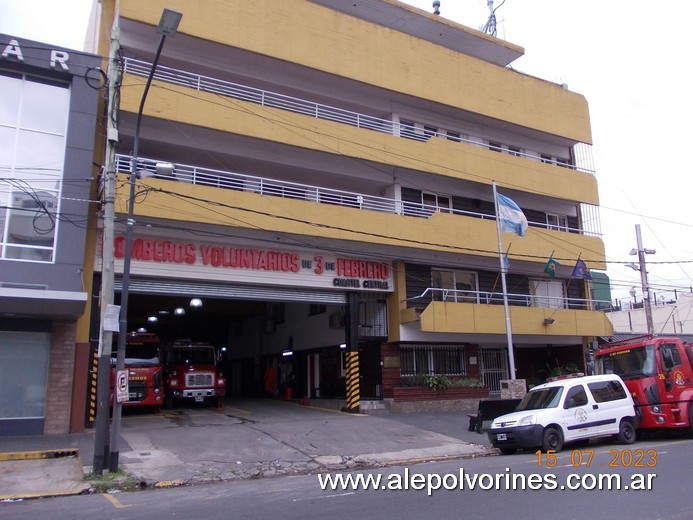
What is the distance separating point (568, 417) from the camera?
14711 mm

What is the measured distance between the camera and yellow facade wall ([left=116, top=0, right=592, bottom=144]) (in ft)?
70.6

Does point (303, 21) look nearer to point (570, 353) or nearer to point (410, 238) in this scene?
point (410, 238)

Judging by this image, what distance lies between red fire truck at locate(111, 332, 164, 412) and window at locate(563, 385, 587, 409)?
13780 millimetres

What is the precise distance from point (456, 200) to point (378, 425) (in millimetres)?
11919

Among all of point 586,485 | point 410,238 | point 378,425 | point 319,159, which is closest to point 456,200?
point 410,238

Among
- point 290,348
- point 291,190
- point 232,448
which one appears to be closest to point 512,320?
point 291,190

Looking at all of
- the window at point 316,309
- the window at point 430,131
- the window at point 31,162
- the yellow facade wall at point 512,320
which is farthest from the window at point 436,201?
the window at point 31,162

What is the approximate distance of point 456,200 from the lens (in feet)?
91.1

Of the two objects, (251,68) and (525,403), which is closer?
(525,403)

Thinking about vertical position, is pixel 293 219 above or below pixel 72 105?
below

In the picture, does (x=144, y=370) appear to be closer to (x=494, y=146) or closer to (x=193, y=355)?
(x=193, y=355)

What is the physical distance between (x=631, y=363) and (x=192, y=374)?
15.8 m
